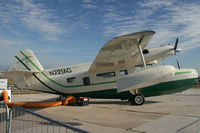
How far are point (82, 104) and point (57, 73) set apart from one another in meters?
3.20

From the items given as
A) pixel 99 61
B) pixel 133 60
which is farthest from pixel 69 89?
pixel 133 60

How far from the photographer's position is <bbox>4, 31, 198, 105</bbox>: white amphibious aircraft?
26.6ft

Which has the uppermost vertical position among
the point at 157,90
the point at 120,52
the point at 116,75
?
the point at 120,52

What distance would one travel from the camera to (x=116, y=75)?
10.9m

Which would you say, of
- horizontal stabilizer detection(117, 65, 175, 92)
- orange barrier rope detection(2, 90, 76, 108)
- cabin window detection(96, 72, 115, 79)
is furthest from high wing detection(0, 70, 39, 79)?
horizontal stabilizer detection(117, 65, 175, 92)

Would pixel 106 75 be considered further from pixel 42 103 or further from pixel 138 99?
pixel 42 103

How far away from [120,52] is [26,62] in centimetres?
793

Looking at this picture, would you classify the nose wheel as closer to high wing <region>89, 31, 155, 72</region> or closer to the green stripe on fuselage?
the green stripe on fuselage

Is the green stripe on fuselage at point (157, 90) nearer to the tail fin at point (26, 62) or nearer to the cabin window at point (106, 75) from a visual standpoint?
the cabin window at point (106, 75)

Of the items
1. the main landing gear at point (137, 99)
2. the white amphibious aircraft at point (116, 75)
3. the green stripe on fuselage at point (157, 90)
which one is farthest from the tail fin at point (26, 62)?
the main landing gear at point (137, 99)

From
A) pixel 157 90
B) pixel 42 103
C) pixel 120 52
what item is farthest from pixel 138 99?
pixel 42 103

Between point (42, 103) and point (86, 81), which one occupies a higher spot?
point (86, 81)

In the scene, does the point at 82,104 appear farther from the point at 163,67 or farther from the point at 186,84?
the point at 186,84

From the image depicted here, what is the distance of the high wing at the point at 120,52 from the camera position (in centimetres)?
739
